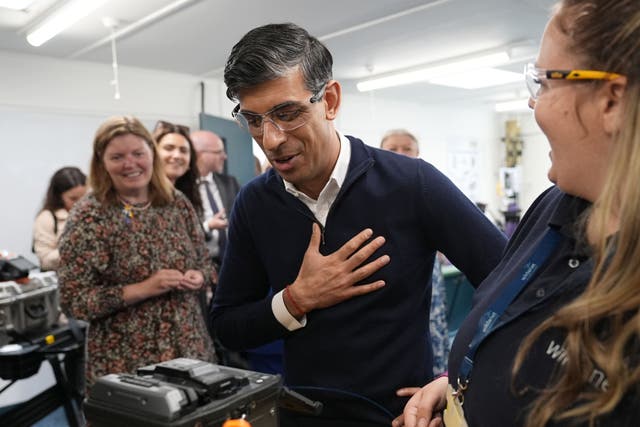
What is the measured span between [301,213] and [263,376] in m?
0.52

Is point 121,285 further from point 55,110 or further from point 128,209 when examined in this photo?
point 55,110

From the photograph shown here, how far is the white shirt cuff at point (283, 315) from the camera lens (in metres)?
1.20

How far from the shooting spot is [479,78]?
723 cm

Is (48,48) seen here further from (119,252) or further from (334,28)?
(119,252)

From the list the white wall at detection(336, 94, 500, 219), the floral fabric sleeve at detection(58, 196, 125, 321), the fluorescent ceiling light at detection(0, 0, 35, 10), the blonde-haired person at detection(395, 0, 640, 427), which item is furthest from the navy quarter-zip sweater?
the white wall at detection(336, 94, 500, 219)

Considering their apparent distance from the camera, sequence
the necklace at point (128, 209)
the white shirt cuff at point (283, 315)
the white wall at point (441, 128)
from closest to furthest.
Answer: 1. the white shirt cuff at point (283, 315)
2. the necklace at point (128, 209)
3. the white wall at point (441, 128)

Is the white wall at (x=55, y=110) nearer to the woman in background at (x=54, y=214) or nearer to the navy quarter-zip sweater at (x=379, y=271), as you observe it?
the woman in background at (x=54, y=214)

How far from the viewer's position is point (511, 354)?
0.72 metres

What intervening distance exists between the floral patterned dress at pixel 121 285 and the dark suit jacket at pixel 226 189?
1.39 meters

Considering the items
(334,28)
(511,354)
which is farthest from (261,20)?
(511,354)

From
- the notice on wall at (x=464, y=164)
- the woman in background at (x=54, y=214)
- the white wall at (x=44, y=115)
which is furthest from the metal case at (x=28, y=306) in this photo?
the notice on wall at (x=464, y=164)

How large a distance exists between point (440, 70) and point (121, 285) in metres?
4.84

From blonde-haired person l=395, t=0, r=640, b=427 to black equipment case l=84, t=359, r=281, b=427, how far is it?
295 millimetres

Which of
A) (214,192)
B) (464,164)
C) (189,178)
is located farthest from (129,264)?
(464,164)
